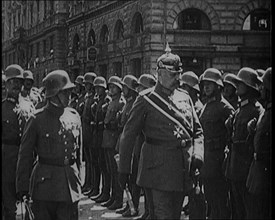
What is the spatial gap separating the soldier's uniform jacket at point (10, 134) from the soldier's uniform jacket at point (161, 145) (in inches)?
43.1

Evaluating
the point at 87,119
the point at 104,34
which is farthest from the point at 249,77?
the point at 87,119

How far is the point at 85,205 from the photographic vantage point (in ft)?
23.1

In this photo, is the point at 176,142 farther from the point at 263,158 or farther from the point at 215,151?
the point at 215,151

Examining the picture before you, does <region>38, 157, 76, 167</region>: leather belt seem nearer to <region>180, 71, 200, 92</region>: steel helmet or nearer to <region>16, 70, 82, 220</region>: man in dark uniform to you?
<region>16, 70, 82, 220</region>: man in dark uniform

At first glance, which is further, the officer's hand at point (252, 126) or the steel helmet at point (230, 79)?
the steel helmet at point (230, 79)

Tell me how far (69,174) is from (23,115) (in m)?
0.92

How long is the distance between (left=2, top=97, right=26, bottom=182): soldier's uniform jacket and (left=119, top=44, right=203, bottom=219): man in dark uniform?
1.10m

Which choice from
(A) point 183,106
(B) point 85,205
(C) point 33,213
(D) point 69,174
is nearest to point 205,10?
(A) point 183,106

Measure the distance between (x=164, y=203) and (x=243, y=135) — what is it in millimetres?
1091

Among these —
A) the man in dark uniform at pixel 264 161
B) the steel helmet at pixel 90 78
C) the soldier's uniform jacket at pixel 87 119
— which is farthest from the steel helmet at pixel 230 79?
the soldier's uniform jacket at pixel 87 119

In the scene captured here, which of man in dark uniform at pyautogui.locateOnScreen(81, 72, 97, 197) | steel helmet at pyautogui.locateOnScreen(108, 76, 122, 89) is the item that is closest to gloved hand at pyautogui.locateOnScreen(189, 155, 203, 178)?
steel helmet at pyautogui.locateOnScreen(108, 76, 122, 89)

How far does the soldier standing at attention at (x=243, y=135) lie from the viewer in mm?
5098

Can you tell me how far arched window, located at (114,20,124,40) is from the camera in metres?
5.62

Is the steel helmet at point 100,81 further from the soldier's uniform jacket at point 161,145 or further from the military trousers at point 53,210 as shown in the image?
the military trousers at point 53,210
